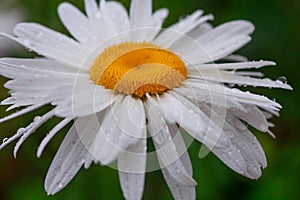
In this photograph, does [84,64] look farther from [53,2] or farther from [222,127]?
[53,2]

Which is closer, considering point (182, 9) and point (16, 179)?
point (16, 179)

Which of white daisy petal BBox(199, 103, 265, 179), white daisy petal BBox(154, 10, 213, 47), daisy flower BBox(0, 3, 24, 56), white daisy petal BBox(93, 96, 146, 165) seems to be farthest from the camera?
daisy flower BBox(0, 3, 24, 56)

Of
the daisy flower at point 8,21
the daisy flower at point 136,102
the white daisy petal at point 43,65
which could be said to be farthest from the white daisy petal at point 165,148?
the daisy flower at point 8,21

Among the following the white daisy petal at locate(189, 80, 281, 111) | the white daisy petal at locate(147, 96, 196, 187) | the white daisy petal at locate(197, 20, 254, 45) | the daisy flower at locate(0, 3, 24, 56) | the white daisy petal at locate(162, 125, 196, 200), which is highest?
the white daisy petal at locate(197, 20, 254, 45)

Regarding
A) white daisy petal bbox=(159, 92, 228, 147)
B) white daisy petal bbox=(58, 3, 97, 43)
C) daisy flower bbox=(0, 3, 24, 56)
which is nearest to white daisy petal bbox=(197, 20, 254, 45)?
white daisy petal bbox=(58, 3, 97, 43)

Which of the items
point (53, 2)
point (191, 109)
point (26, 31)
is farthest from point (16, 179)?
point (191, 109)

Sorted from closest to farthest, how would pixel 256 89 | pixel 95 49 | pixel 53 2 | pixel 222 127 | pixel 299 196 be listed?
pixel 222 127 → pixel 95 49 → pixel 299 196 → pixel 256 89 → pixel 53 2

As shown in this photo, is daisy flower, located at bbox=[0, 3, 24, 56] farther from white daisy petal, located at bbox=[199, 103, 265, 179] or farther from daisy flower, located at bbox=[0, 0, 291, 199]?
white daisy petal, located at bbox=[199, 103, 265, 179]

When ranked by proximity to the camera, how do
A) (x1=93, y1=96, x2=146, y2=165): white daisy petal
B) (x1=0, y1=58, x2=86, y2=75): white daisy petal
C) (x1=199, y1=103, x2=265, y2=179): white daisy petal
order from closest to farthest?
(x1=93, y1=96, x2=146, y2=165): white daisy petal < (x1=199, y1=103, x2=265, y2=179): white daisy petal < (x1=0, y1=58, x2=86, y2=75): white daisy petal
